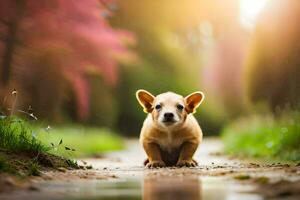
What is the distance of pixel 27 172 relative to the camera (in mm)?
5926

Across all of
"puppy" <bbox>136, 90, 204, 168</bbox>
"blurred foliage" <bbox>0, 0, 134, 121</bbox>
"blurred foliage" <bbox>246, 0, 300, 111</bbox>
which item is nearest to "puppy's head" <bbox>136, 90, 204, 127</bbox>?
"puppy" <bbox>136, 90, 204, 168</bbox>

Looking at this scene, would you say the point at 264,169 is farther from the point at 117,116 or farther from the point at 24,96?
the point at 117,116

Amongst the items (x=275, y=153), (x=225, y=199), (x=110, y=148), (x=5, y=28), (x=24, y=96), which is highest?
(x=5, y=28)

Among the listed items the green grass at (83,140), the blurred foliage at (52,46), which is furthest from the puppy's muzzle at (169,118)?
the blurred foliage at (52,46)

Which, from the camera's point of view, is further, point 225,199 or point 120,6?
point 120,6

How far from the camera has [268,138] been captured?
10.9 metres

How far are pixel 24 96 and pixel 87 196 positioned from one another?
33.8ft

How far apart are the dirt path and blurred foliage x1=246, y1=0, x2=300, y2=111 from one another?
6170 mm

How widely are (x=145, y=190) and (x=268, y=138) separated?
6.14 m

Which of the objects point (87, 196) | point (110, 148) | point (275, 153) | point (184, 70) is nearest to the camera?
point (87, 196)

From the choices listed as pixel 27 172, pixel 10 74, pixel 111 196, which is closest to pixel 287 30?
pixel 10 74

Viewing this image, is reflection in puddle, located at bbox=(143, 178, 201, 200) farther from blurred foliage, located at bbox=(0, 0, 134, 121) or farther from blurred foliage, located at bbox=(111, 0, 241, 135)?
blurred foliage, located at bbox=(111, 0, 241, 135)

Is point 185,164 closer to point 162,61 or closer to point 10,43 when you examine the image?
point 10,43

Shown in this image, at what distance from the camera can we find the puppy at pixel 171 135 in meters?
7.41
